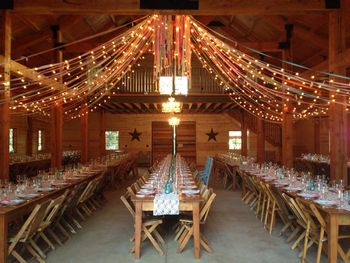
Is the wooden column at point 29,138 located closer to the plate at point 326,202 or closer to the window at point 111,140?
the window at point 111,140

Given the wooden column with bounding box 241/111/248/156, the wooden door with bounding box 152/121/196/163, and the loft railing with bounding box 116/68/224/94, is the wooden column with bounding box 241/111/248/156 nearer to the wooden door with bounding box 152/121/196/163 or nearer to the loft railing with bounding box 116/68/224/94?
the loft railing with bounding box 116/68/224/94

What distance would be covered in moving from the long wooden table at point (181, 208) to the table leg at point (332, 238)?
5.21 feet

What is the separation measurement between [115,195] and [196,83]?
718 centimetres

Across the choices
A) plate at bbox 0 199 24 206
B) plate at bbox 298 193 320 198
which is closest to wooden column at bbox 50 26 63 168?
plate at bbox 0 199 24 206

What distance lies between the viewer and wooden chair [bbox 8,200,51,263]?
13.9ft

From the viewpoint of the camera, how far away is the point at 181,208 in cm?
490

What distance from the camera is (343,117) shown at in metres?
6.84

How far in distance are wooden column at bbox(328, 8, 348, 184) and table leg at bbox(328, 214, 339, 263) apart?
10.4 ft

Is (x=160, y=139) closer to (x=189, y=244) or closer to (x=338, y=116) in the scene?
(x=338, y=116)

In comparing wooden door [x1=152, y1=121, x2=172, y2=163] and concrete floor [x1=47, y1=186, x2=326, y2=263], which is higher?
wooden door [x1=152, y1=121, x2=172, y2=163]

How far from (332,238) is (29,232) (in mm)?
3427

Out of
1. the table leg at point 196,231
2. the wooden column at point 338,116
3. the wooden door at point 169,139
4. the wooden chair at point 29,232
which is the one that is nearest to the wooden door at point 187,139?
the wooden door at point 169,139

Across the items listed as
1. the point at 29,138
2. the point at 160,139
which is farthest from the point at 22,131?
the point at 160,139

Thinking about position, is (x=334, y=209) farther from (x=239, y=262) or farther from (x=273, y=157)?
(x=273, y=157)
